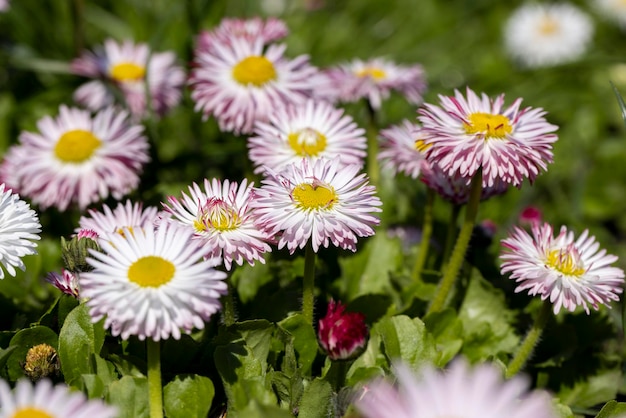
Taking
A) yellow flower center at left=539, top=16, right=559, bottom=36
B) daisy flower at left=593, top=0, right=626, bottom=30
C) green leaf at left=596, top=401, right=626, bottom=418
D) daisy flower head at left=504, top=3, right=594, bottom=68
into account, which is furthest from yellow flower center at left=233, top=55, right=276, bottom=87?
daisy flower at left=593, top=0, right=626, bottom=30

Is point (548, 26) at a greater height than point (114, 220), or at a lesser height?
greater

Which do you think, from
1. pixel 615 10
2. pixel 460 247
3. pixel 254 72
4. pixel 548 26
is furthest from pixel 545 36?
pixel 460 247

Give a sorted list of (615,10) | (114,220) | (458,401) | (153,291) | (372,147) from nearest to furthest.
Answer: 1. (458,401)
2. (153,291)
3. (114,220)
4. (372,147)
5. (615,10)

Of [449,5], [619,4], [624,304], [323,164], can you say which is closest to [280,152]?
[323,164]

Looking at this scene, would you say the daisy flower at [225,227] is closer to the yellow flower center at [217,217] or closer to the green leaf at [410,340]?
the yellow flower center at [217,217]

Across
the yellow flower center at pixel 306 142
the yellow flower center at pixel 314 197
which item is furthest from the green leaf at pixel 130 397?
the yellow flower center at pixel 306 142

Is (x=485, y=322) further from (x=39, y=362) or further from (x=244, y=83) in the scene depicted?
(x=39, y=362)

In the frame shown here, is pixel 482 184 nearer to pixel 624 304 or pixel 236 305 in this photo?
pixel 624 304
